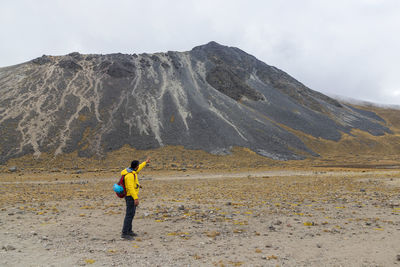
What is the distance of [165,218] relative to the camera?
10148 mm

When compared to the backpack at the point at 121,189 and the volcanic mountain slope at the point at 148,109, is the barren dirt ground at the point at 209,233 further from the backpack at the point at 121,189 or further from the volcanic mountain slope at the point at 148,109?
the volcanic mountain slope at the point at 148,109

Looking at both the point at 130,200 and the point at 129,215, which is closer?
the point at 129,215

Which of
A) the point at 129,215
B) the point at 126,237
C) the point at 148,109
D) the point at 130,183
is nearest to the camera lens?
the point at 126,237

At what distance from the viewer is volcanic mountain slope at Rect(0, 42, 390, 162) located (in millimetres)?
44938

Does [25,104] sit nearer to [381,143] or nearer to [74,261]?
[74,261]

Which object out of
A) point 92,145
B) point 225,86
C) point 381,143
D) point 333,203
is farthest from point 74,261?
point 381,143

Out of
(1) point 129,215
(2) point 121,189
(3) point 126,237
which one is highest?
(2) point 121,189

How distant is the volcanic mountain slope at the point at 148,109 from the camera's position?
44.9 meters

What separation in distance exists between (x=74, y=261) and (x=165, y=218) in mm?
4320

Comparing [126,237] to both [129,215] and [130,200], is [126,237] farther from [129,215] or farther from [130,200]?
[130,200]

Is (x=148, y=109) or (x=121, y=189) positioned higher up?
(x=148, y=109)

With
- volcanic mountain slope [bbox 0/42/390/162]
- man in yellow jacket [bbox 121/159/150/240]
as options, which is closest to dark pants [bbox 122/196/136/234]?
man in yellow jacket [bbox 121/159/150/240]

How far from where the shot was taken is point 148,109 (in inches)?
2109

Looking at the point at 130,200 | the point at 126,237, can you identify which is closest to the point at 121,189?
the point at 130,200
